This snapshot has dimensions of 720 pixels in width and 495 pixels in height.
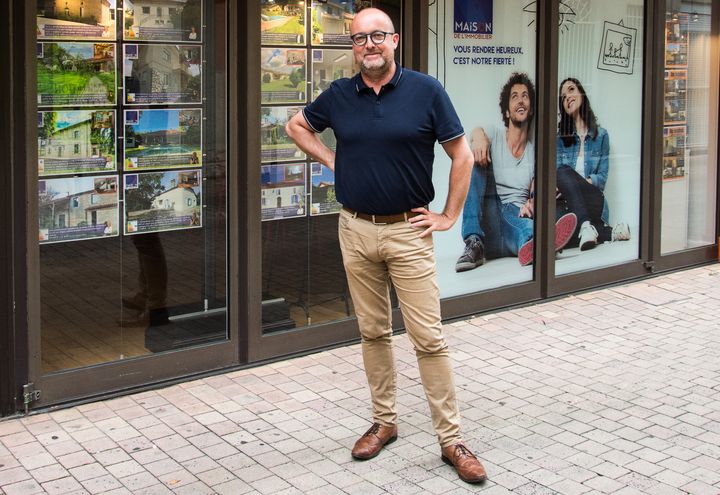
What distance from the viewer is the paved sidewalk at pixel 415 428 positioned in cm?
496

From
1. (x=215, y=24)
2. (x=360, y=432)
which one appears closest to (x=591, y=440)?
(x=360, y=432)

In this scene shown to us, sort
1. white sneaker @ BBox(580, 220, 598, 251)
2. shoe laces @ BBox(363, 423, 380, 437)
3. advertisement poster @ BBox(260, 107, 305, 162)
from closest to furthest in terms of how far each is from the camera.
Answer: shoe laces @ BBox(363, 423, 380, 437)
advertisement poster @ BBox(260, 107, 305, 162)
white sneaker @ BBox(580, 220, 598, 251)

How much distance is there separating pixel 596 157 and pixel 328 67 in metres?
2.87

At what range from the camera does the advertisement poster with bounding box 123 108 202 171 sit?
6.18 meters

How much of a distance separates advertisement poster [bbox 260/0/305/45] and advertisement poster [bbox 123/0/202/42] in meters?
0.45

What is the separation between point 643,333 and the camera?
7.60m

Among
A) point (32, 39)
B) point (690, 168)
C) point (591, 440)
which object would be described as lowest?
point (591, 440)

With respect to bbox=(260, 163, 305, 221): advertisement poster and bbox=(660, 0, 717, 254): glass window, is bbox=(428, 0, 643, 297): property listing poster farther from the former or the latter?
bbox=(260, 163, 305, 221): advertisement poster

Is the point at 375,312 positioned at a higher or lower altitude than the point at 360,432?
higher

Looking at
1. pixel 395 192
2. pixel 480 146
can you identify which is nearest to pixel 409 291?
pixel 395 192

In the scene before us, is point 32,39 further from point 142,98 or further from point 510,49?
point 510,49

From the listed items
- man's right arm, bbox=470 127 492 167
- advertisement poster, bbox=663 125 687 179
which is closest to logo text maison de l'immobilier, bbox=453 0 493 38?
man's right arm, bbox=470 127 492 167

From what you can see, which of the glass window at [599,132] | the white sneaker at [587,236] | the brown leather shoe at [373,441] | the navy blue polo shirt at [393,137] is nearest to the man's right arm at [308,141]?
the navy blue polo shirt at [393,137]

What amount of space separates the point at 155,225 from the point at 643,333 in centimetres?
350
